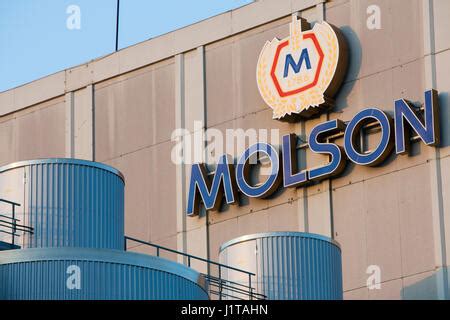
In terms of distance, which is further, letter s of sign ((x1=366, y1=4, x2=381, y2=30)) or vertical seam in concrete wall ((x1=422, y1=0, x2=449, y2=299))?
letter s of sign ((x1=366, y1=4, x2=381, y2=30))

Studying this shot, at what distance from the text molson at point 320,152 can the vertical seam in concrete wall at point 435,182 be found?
80 centimetres

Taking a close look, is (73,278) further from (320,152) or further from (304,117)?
(304,117)

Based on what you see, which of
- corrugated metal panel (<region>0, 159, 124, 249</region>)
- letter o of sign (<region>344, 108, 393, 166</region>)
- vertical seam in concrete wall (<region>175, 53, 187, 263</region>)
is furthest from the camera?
vertical seam in concrete wall (<region>175, 53, 187, 263</region>)

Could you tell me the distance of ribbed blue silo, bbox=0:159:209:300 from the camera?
37.9m

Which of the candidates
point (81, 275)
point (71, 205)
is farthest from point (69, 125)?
point (81, 275)

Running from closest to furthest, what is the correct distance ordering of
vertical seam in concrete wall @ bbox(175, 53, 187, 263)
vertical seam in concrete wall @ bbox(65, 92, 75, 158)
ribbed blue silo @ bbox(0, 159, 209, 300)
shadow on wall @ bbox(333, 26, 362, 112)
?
ribbed blue silo @ bbox(0, 159, 209, 300), shadow on wall @ bbox(333, 26, 362, 112), vertical seam in concrete wall @ bbox(175, 53, 187, 263), vertical seam in concrete wall @ bbox(65, 92, 75, 158)

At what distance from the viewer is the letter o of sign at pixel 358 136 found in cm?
5359

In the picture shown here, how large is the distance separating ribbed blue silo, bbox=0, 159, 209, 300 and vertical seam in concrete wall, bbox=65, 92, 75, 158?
22.4m

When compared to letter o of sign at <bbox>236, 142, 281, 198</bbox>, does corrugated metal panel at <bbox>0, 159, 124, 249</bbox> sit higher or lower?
lower

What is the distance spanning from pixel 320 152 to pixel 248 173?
11.1 ft

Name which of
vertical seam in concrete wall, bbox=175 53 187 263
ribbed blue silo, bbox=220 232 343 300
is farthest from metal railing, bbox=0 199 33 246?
vertical seam in concrete wall, bbox=175 53 187 263

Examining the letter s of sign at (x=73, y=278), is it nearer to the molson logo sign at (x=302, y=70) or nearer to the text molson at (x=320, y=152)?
the text molson at (x=320, y=152)

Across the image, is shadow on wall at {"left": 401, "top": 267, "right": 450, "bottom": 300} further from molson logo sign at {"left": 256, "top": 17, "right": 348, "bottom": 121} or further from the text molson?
molson logo sign at {"left": 256, "top": 17, "right": 348, "bottom": 121}

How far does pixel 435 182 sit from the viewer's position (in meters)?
52.5
